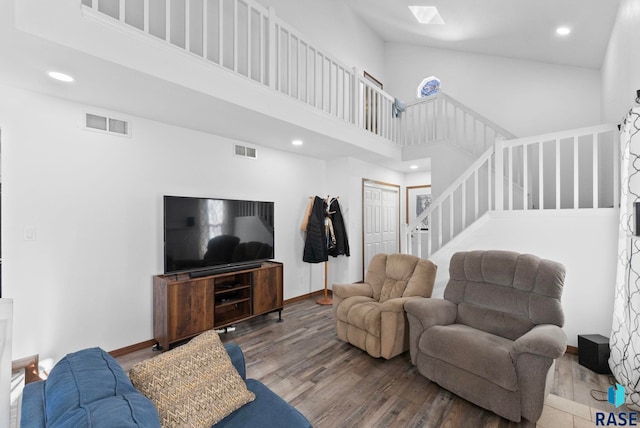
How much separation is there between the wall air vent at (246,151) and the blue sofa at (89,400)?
2946 millimetres

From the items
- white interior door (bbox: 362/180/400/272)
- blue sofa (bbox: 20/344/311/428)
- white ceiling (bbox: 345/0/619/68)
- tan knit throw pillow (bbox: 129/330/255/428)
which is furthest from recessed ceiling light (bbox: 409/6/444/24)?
blue sofa (bbox: 20/344/311/428)

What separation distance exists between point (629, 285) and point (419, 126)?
369cm

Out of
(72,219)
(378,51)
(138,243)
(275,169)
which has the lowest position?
(138,243)

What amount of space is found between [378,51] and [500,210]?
4.59 metres

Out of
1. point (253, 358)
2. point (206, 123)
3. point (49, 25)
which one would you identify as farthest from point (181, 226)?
point (49, 25)

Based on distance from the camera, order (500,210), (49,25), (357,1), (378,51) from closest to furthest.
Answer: (49,25) → (500,210) → (357,1) → (378,51)

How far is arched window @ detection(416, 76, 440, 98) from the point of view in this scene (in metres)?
5.88

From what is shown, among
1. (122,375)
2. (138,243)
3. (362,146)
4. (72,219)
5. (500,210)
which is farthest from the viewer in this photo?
(362,146)

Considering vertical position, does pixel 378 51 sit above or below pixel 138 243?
above

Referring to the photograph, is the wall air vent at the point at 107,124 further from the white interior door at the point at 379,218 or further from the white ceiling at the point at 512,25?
the white ceiling at the point at 512,25

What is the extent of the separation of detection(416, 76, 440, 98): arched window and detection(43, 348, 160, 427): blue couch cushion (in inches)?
251

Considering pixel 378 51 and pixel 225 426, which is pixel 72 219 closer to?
pixel 225 426

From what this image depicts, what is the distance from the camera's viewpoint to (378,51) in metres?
6.28

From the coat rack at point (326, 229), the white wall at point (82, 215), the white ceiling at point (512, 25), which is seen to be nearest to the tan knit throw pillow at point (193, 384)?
the white wall at point (82, 215)
